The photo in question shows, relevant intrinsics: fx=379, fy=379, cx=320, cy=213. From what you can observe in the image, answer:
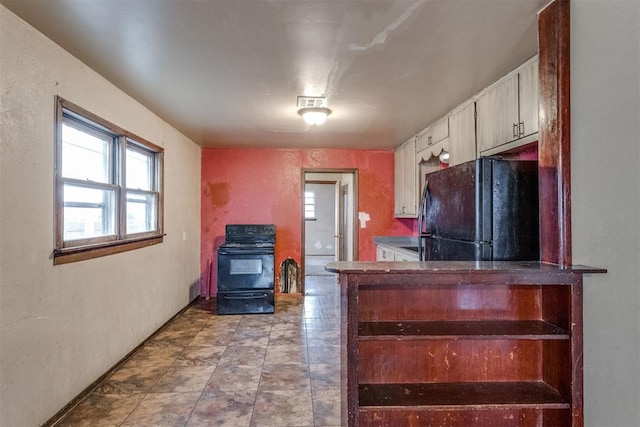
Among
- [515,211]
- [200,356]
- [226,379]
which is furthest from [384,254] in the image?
[515,211]

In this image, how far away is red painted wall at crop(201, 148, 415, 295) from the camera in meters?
5.75

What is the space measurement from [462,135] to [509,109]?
779 millimetres

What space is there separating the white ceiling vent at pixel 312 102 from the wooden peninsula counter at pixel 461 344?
1.91 metres

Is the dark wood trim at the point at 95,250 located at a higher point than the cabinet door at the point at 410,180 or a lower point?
lower

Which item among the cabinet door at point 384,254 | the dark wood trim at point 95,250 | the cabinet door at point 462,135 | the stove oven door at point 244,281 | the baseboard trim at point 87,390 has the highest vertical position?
the cabinet door at point 462,135

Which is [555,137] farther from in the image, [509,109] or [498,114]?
[498,114]

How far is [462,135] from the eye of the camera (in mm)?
3428

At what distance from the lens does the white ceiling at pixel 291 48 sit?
6.13 ft

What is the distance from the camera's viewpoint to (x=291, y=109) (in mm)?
3619

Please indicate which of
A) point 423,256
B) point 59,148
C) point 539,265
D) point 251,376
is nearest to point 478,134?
point 423,256

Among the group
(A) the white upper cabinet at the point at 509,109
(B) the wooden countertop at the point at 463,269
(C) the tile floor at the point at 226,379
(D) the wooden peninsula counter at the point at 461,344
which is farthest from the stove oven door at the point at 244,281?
(B) the wooden countertop at the point at 463,269

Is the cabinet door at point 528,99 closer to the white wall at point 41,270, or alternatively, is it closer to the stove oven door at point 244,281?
the white wall at point 41,270

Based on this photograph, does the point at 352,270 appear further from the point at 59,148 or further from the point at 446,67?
the point at 59,148

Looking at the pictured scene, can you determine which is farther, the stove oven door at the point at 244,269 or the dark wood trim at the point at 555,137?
the stove oven door at the point at 244,269
